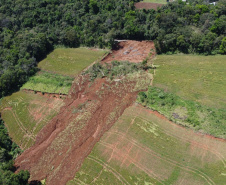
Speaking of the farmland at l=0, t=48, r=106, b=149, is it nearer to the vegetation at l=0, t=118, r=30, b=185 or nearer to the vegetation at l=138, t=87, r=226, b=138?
the vegetation at l=0, t=118, r=30, b=185

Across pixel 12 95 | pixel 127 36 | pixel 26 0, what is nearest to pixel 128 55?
pixel 127 36

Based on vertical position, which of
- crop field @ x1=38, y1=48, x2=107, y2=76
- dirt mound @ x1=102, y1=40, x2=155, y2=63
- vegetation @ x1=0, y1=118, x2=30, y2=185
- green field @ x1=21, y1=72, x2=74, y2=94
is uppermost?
dirt mound @ x1=102, y1=40, x2=155, y2=63

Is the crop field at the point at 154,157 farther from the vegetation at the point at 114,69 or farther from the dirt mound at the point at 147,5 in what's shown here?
the dirt mound at the point at 147,5

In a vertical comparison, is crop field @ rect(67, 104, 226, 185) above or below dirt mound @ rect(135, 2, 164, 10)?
below

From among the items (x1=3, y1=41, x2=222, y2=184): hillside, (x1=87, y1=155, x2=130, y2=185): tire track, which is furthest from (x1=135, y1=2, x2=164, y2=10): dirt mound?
(x1=87, y1=155, x2=130, y2=185): tire track

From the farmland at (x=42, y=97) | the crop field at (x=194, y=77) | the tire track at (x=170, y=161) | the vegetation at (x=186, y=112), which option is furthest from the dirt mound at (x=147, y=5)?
the tire track at (x=170, y=161)

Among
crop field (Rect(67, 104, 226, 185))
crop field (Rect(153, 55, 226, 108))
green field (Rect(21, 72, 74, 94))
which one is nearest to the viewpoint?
crop field (Rect(67, 104, 226, 185))

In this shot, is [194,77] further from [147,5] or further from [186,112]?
[147,5]
